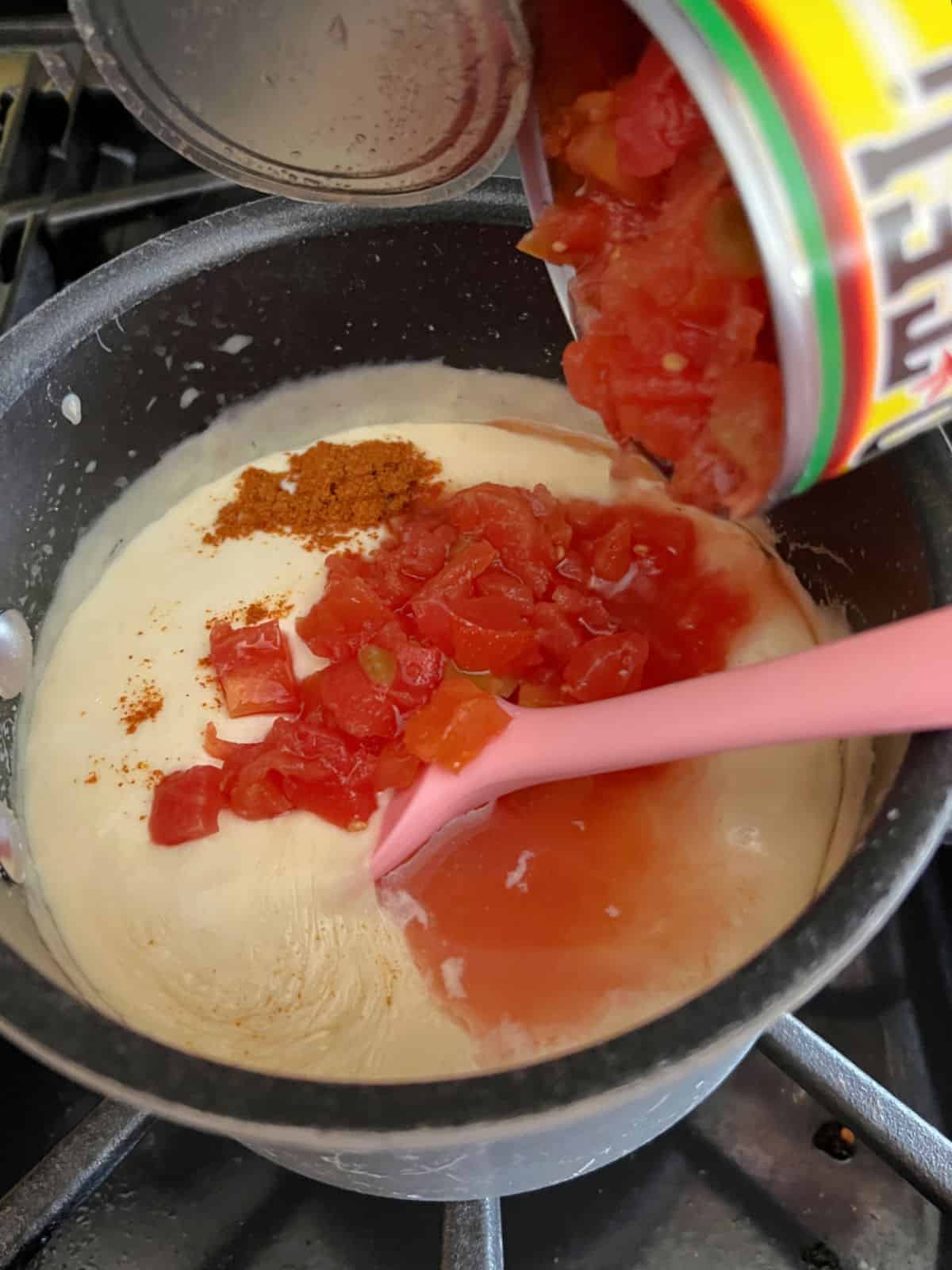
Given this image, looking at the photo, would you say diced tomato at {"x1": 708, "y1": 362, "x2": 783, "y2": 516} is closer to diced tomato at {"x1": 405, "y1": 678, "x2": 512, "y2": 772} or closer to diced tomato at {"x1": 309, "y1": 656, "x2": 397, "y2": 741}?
diced tomato at {"x1": 405, "y1": 678, "x2": 512, "y2": 772}

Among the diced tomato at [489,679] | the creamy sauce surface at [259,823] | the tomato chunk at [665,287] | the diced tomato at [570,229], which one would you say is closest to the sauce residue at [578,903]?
the creamy sauce surface at [259,823]

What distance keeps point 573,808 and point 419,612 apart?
0.25 meters

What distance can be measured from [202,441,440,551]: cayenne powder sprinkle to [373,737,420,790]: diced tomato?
0.32 metres

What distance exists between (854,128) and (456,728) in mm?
559

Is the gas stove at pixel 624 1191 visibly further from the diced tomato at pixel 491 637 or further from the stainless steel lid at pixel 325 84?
the stainless steel lid at pixel 325 84

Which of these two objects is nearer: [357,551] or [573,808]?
[573,808]

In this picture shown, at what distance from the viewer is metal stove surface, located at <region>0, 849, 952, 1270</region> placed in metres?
0.88

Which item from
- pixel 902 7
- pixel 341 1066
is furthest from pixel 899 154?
pixel 341 1066

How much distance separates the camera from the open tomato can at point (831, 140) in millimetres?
497

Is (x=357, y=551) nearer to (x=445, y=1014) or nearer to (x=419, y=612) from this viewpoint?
(x=419, y=612)

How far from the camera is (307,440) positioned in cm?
A: 132

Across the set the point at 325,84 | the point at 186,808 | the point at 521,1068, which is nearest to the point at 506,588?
the point at 186,808

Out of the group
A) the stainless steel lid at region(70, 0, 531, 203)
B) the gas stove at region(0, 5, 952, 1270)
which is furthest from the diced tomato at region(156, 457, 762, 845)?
the stainless steel lid at region(70, 0, 531, 203)

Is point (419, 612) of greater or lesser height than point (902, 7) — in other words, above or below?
below
